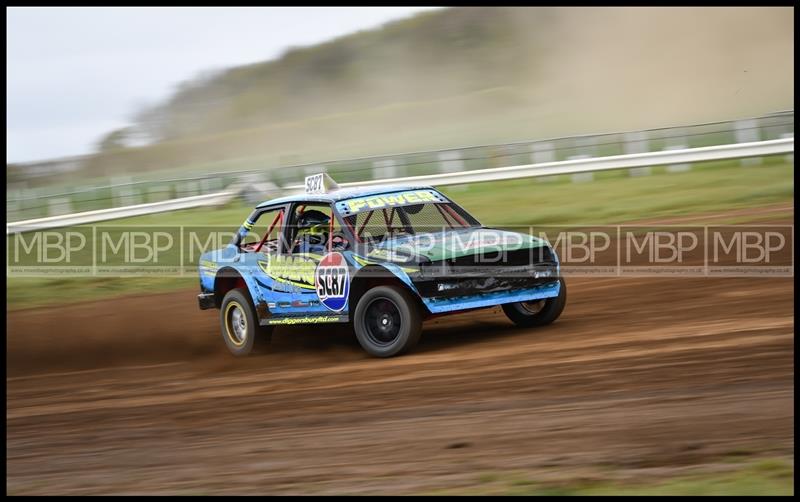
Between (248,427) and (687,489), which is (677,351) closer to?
(687,489)

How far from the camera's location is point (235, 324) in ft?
30.3

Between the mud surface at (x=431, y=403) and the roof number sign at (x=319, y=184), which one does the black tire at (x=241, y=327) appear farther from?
the roof number sign at (x=319, y=184)


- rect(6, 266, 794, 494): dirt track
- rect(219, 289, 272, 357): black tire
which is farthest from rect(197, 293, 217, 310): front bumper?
rect(6, 266, 794, 494): dirt track

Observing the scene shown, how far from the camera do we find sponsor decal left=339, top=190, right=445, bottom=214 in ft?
27.5

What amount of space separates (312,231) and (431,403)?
266 cm

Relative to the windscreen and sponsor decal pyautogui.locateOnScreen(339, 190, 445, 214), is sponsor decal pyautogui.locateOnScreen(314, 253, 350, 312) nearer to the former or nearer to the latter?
the windscreen

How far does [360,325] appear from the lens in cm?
782

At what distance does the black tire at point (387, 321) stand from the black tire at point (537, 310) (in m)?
1.24

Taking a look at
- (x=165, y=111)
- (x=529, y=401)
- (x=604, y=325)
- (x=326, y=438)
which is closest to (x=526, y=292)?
(x=604, y=325)

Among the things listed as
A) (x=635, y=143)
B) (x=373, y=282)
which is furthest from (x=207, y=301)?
(x=635, y=143)

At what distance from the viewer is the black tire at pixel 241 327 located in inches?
351

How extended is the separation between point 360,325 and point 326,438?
203cm

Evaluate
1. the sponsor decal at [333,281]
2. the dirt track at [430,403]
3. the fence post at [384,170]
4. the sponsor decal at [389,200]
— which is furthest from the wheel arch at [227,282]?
the fence post at [384,170]

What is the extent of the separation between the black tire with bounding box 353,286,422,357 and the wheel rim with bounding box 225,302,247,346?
1669 mm
